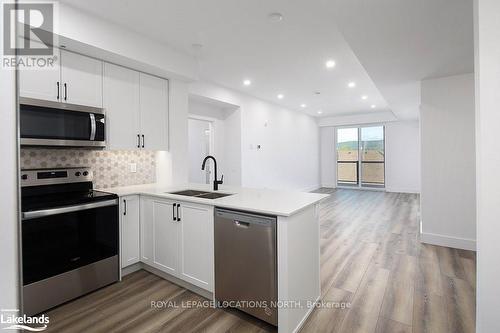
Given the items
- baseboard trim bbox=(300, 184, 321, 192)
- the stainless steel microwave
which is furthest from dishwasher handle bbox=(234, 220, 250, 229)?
baseboard trim bbox=(300, 184, 321, 192)

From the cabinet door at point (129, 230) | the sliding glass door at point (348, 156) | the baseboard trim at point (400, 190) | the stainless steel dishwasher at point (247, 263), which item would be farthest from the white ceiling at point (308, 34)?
the baseboard trim at point (400, 190)

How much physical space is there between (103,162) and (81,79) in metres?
0.98

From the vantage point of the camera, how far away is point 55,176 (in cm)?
252

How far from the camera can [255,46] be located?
316cm

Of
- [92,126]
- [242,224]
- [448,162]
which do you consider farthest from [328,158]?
[92,126]

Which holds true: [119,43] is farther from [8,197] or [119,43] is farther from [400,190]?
[400,190]

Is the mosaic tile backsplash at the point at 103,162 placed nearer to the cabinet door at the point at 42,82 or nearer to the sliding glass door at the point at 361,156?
the cabinet door at the point at 42,82

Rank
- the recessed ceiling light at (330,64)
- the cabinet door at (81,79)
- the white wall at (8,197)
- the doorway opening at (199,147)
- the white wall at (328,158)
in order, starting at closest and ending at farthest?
the white wall at (8,197) < the cabinet door at (81,79) < the recessed ceiling light at (330,64) < the doorway opening at (199,147) < the white wall at (328,158)

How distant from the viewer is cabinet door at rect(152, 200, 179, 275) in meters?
2.54

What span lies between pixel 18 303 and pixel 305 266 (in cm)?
177

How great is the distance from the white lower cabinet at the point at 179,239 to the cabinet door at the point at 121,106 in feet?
2.48

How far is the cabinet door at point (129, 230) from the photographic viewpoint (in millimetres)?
2725

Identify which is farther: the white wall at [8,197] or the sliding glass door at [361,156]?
the sliding glass door at [361,156]

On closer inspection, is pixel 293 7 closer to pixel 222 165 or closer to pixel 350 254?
pixel 350 254
